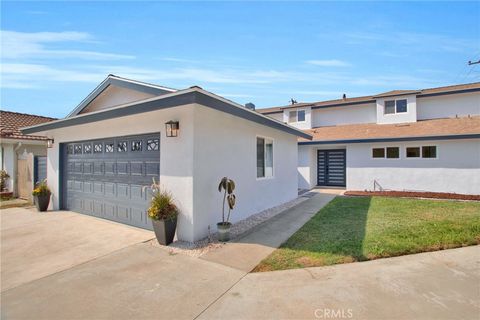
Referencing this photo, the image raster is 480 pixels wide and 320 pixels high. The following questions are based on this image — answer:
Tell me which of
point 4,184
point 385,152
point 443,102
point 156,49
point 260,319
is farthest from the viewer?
point 443,102

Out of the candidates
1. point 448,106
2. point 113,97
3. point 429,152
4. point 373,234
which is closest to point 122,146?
point 113,97

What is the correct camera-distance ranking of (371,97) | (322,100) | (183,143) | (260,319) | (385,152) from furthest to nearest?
(322,100), (371,97), (385,152), (183,143), (260,319)

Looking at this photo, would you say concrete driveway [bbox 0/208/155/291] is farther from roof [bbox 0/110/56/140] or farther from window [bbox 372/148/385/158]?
window [bbox 372/148/385/158]

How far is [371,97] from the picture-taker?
16.2 metres

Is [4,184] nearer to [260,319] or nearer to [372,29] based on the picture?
[260,319]

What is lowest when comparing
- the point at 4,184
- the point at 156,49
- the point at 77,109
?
the point at 4,184

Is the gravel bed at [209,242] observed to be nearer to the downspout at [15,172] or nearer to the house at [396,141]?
the house at [396,141]

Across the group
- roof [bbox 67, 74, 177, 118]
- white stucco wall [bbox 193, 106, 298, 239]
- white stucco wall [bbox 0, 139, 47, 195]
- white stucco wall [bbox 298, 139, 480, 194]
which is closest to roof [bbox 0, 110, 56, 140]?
white stucco wall [bbox 0, 139, 47, 195]

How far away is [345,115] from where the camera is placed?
17.3m

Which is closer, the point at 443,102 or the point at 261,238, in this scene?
the point at 261,238

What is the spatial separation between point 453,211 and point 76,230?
11783 mm

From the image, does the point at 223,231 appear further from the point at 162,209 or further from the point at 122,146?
the point at 122,146

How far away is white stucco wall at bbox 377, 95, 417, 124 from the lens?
48.4ft

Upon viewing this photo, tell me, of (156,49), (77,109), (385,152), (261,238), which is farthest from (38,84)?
(385,152)
